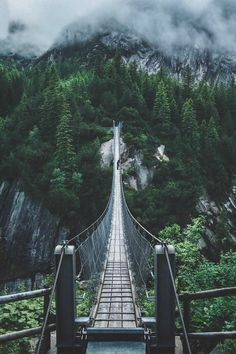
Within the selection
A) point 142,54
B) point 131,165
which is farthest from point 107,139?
point 142,54

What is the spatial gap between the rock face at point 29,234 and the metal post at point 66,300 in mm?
26842

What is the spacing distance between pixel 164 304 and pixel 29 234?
28.1m

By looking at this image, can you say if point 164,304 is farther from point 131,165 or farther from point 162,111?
point 162,111

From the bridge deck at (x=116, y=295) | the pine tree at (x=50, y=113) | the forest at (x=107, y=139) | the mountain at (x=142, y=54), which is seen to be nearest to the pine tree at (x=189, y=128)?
the forest at (x=107, y=139)

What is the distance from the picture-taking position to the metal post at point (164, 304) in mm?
3422

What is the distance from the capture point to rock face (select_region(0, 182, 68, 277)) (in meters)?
29.9

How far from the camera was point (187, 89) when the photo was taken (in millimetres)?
56312

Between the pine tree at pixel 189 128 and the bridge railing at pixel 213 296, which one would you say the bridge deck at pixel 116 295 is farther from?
the pine tree at pixel 189 128

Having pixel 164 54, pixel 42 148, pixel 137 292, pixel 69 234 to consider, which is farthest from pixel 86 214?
pixel 164 54

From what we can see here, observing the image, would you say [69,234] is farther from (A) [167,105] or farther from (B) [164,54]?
(B) [164,54]

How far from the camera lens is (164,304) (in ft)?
11.4

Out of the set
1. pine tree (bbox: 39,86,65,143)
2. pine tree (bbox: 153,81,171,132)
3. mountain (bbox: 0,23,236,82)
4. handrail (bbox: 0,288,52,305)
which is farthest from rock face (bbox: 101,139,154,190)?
mountain (bbox: 0,23,236,82)

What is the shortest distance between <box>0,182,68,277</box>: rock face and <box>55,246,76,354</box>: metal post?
2684 centimetres

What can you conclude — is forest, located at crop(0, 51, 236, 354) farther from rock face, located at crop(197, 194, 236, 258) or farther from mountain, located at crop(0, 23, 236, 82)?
mountain, located at crop(0, 23, 236, 82)
